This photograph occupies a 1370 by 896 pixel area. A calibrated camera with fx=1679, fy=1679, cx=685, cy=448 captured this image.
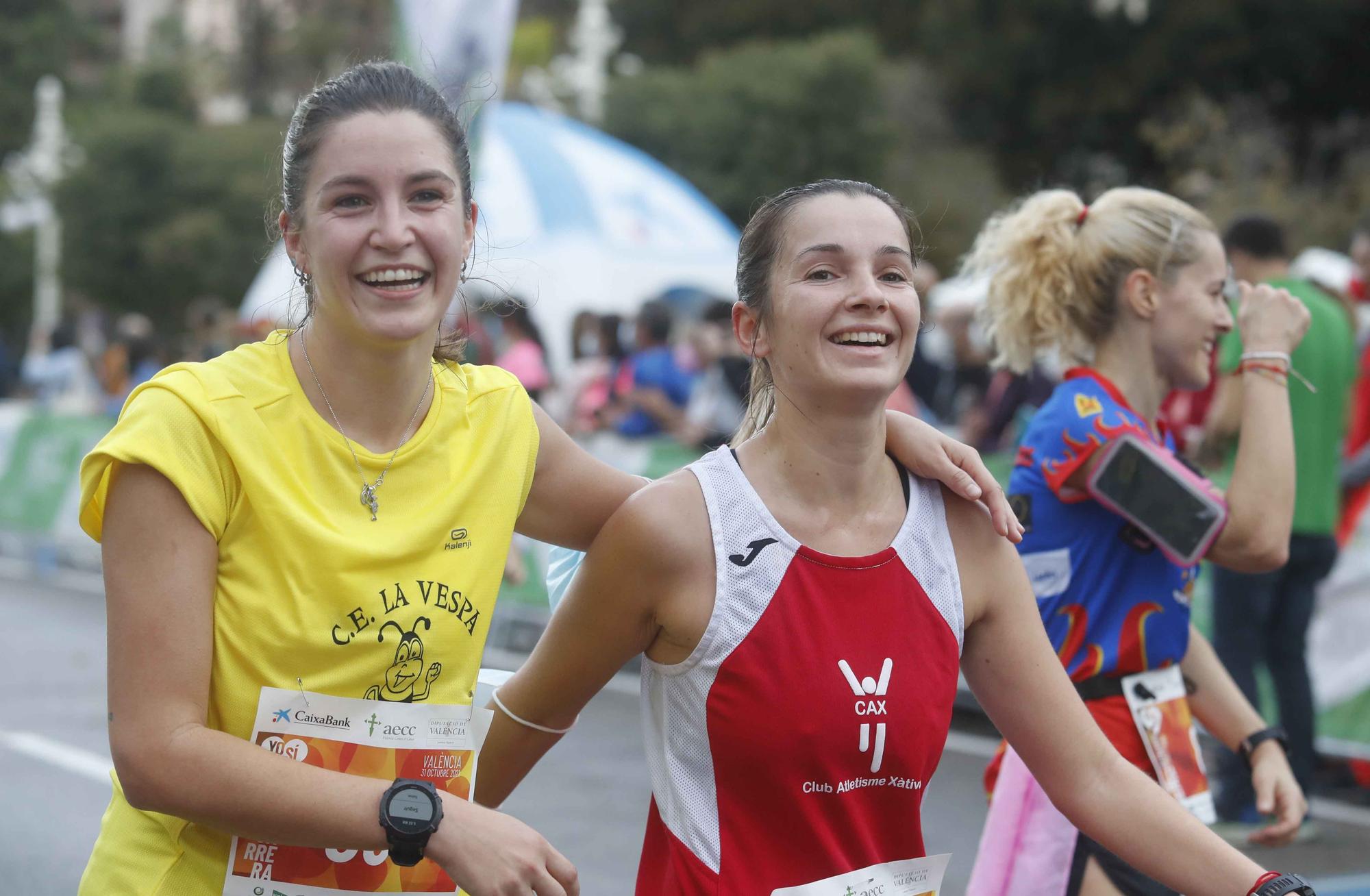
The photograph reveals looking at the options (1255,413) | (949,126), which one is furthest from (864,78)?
(1255,413)

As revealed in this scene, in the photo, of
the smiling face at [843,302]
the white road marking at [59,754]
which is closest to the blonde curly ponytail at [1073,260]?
the smiling face at [843,302]

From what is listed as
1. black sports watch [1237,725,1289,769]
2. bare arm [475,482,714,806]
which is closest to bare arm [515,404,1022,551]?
bare arm [475,482,714,806]

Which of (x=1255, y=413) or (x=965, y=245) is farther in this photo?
(x=965, y=245)

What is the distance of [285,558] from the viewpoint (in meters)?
2.16

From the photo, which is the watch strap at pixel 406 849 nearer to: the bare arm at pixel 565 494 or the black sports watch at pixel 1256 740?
the bare arm at pixel 565 494

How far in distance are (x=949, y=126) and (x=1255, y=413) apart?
32.6 metres

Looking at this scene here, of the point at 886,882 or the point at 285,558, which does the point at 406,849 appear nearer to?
the point at 285,558

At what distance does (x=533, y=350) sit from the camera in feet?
35.6

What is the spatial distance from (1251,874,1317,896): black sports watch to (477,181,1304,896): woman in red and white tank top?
0.05 meters

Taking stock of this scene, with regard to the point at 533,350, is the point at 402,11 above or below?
above

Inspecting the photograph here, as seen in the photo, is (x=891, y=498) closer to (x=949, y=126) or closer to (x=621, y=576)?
(x=621, y=576)

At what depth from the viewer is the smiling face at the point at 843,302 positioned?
7.95ft

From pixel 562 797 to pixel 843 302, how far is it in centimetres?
483

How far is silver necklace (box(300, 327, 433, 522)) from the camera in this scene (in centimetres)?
227
